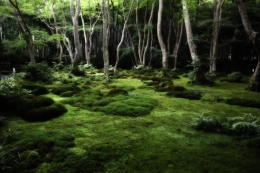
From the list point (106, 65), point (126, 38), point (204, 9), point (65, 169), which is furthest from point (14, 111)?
point (126, 38)

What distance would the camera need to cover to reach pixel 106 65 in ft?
43.1

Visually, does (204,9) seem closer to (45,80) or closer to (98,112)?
(45,80)

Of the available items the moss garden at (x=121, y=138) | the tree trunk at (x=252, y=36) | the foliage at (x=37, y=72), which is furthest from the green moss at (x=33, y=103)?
the tree trunk at (x=252, y=36)

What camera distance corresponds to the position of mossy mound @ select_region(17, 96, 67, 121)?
4.67 meters

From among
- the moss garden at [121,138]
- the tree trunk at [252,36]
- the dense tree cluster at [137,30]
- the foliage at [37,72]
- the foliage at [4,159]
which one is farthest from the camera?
the dense tree cluster at [137,30]

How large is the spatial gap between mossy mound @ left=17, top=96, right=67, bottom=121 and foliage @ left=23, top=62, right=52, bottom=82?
611 centimetres

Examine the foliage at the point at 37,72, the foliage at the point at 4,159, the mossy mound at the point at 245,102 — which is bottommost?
the mossy mound at the point at 245,102

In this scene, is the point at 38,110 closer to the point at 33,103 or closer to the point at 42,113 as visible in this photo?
the point at 42,113

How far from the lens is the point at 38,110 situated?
4.80m

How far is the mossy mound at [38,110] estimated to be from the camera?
4668mm

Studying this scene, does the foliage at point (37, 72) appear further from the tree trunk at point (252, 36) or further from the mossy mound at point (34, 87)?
the tree trunk at point (252, 36)

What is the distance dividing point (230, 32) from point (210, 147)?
22792mm

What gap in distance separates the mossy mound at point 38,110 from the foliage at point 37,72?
20.0 ft

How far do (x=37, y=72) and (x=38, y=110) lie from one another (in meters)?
6.97
